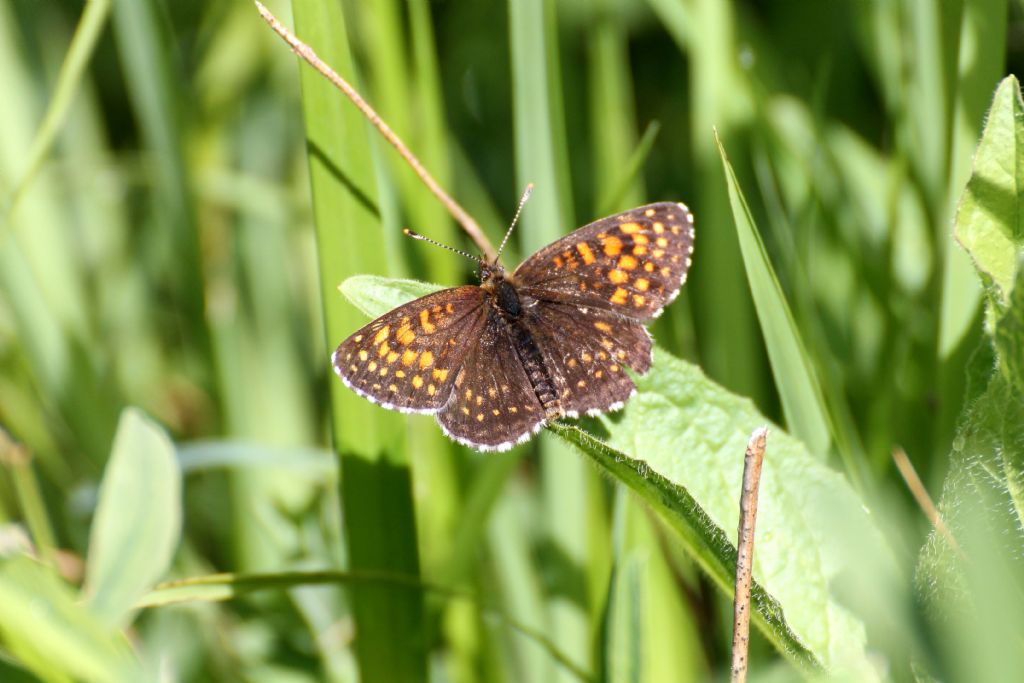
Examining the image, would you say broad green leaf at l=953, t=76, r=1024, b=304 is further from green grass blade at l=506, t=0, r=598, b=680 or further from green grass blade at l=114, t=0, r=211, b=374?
green grass blade at l=114, t=0, r=211, b=374

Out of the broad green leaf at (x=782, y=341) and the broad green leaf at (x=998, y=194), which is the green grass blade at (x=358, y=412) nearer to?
the broad green leaf at (x=782, y=341)

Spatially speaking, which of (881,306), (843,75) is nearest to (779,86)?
(843,75)

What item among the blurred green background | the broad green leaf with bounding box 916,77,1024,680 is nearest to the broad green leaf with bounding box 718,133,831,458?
the blurred green background

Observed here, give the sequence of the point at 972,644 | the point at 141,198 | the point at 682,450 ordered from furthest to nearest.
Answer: the point at 141,198 → the point at 682,450 → the point at 972,644

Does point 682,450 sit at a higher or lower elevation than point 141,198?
lower

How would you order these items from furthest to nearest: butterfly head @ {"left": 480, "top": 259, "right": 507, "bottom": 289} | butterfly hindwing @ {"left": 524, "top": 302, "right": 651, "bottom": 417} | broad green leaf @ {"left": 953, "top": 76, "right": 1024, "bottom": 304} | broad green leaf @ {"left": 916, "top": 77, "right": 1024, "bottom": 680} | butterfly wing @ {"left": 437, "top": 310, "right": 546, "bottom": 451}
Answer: butterfly head @ {"left": 480, "top": 259, "right": 507, "bottom": 289} < butterfly wing @ {"left": 437, "top": 310, "right": 546, "bottom": 451} < butterfly hindwing @ {"left": 524, "top": 302, "right": 651, "bottom": 417} < broad green leaf @ {"left": 953, "top": 76, "right": 1024, "bottom": 304} < broad green leaf @ {"left": 916, "top": 77, "right": 1024, "bottom": 680}

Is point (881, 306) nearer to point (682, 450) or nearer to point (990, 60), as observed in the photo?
point (990, 60)

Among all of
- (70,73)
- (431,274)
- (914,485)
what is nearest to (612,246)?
(431,274)
